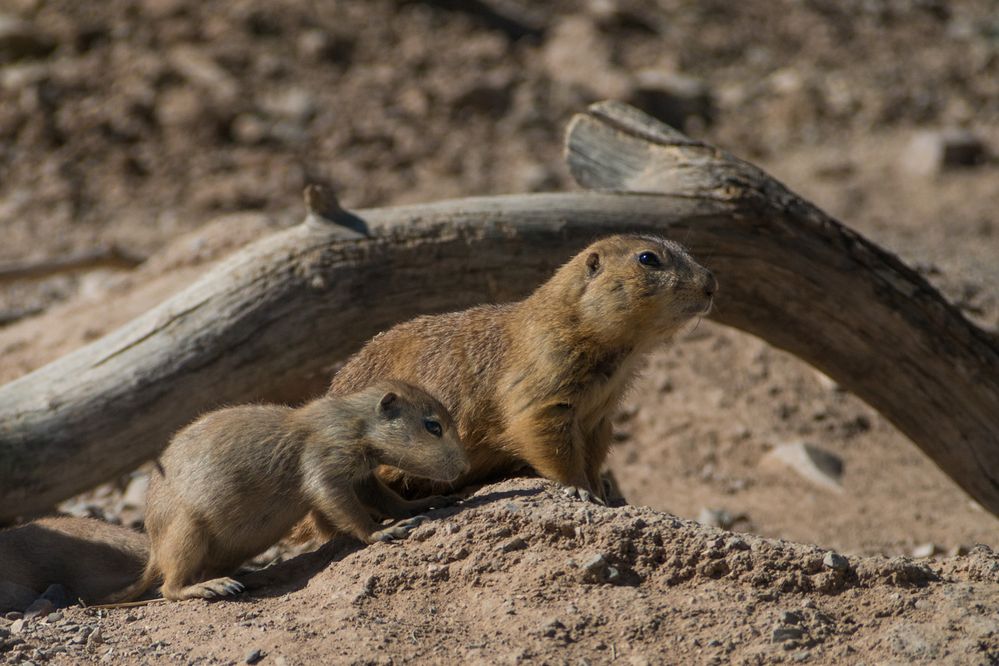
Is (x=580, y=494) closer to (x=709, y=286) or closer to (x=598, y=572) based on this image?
(x=598, y=572)

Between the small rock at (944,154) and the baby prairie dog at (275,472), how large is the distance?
1143 cm

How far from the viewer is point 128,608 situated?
5148 mm

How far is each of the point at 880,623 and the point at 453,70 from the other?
12.3 meters

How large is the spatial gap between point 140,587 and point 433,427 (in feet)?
4.94

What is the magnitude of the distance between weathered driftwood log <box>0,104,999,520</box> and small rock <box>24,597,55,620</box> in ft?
3.93

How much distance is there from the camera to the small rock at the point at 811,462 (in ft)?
28.5

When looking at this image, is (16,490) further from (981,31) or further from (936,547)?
(981,31)

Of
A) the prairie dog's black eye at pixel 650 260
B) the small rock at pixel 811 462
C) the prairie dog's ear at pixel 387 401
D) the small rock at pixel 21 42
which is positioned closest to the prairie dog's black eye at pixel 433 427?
the prairie dog's ear at pixel 387 401

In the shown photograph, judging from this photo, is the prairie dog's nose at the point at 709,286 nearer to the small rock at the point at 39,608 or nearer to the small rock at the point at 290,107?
the small rock at the point at 39,608

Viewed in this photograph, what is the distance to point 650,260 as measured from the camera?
5625 millimetres

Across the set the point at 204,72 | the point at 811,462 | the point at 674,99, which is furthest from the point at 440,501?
the point at 674,99

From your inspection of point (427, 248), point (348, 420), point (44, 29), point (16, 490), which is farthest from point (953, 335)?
point (44, 29)

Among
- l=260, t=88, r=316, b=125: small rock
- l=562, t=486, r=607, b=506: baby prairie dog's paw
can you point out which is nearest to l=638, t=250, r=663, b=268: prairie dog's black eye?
l=562, t=486, r=607, b=506: baby prairie dog's paw

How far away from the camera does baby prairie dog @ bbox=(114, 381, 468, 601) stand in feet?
→ 16.4
